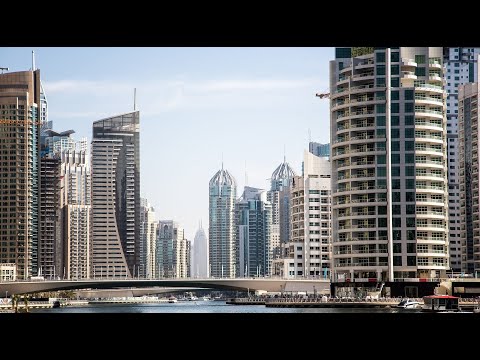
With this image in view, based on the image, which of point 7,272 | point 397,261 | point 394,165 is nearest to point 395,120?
point 394,165

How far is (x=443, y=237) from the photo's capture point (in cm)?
5356

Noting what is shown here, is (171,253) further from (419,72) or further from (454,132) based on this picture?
(419,72)

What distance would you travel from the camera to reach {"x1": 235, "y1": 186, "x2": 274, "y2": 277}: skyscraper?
119688mm

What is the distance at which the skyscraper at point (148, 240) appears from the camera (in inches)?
4566

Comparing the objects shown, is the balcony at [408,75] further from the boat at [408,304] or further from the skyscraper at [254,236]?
the skyscraper at [254,236]

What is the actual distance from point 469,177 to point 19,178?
1521 inches

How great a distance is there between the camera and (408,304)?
47.7 metres

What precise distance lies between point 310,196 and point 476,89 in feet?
49.8

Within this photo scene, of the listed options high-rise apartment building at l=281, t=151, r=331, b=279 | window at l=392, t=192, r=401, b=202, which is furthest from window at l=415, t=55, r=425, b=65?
high-rise apartment building at l=281, t=151, r=331, b=279
